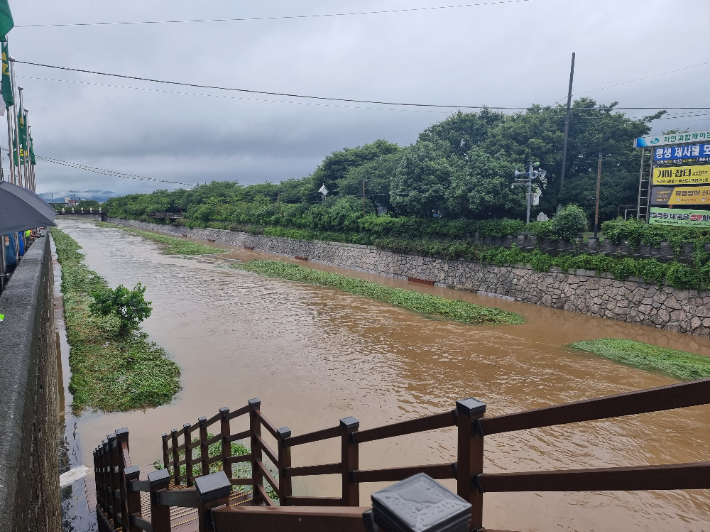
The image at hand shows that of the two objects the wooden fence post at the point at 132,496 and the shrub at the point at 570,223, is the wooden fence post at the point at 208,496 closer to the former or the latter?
the wooden fence post at the point at 132,496

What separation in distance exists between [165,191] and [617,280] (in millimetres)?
82541

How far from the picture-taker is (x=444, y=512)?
1132mm

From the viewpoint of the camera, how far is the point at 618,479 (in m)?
1.33

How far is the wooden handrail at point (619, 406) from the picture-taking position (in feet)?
4.08

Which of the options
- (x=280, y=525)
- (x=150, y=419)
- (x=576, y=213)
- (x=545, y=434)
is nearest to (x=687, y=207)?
(x=576, y=213)

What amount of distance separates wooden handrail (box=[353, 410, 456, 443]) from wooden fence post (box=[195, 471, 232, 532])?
890mm

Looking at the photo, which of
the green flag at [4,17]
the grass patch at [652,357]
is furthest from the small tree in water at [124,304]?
the grass patch at [652,357]

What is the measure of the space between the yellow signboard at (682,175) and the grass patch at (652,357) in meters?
7.20

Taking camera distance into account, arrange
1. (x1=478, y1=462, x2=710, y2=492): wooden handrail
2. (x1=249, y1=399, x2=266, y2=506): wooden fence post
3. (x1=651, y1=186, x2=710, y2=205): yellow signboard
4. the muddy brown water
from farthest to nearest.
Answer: (x1=651, y1=186, x2=710, y2=205): yellow signboard
the muddy brown water
(x1=249, y1=399, x2=266, y2=506): wooden fence post
(x1=478, y1=462, x2=710, y2=492): wooden handrail

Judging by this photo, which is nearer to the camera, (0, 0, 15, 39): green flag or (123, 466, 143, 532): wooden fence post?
(123, 466, 143, 532): wooden fence post

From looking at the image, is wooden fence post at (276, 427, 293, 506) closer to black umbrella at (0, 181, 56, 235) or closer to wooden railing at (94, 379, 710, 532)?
wooden railing at (94, 379, 710, 532)

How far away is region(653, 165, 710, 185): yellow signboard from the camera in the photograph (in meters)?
15.8

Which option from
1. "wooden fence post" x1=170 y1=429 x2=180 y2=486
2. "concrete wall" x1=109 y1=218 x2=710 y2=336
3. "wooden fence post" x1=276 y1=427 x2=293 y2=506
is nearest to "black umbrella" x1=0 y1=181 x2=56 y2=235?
"wooden fence post" x1=170 y1=429 x2=180 y2=486

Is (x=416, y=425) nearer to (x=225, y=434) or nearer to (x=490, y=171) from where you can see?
(x=225, y=434)
